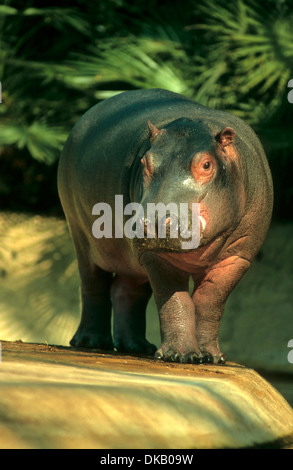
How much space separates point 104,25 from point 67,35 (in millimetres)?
623

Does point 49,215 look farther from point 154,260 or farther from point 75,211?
point 154,260

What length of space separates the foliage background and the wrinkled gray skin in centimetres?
453

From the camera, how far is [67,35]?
12.5 m

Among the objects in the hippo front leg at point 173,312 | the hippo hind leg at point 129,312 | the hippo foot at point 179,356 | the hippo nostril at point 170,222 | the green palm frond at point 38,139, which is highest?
the green palm frond at point 38,139

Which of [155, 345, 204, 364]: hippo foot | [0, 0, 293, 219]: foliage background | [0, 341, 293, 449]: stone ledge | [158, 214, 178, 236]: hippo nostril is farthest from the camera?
[0, 0, 293, 219]: foliage background

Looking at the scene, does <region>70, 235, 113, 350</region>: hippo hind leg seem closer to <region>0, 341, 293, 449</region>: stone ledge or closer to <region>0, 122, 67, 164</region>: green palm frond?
<region>0, 341, 293, 449</region>: stone ledge

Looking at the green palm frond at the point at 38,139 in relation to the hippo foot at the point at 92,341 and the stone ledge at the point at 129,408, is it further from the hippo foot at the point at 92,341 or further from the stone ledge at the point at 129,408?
the stone ledge at the point at 129,408

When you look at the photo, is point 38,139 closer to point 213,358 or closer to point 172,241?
point 213,358

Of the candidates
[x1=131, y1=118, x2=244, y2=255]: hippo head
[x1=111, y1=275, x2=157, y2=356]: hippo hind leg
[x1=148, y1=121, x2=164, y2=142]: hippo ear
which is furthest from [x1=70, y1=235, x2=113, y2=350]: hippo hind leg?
[x1=148, y1=121, x2=164, y2=142]: hippo ear

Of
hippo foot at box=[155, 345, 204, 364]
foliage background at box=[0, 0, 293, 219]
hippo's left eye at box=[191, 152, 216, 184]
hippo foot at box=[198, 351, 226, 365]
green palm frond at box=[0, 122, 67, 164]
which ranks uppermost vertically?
foliage background at box=[0, 0, 293, 219]

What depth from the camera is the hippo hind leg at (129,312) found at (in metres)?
6.20

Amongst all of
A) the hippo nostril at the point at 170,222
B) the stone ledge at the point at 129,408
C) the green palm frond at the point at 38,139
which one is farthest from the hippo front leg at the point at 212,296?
the green palm frond at the point at 38,139

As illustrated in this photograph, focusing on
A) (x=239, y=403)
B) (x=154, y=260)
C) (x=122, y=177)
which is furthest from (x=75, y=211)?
(x=239, y=403)

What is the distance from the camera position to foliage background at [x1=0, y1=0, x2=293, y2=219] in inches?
417
